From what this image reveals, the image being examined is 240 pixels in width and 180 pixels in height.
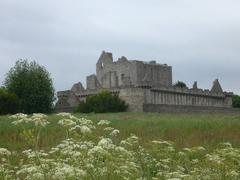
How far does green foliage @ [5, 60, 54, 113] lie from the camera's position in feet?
209

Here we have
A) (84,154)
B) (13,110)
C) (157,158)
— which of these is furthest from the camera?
(13,110)

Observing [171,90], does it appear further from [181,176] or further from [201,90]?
[181,176]

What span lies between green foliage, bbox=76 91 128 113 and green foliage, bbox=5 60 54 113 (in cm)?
555

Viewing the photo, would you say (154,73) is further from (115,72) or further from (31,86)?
(31,86)

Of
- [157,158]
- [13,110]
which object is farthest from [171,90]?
→ [157,158]

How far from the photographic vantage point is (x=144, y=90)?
63.7 m

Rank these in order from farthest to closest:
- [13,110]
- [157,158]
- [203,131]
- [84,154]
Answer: [13,110] < [203,131] < [157,158] < [84,154]

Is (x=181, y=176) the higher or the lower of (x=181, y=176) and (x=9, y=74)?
the lower

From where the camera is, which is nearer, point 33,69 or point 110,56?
point 33,69

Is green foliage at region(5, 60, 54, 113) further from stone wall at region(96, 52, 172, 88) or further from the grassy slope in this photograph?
the grassy slope

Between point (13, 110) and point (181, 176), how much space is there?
53388mm

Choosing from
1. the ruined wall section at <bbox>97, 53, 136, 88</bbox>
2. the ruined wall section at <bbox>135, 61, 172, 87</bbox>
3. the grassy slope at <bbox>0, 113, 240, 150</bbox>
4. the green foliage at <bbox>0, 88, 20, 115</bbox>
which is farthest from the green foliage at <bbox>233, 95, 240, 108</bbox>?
the grassy slope at <bbox>0, 113, 240, 150</bbox>

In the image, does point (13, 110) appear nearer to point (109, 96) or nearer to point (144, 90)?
point (109, 96)

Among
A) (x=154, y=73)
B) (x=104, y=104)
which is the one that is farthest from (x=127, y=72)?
(x=104, y=104)
